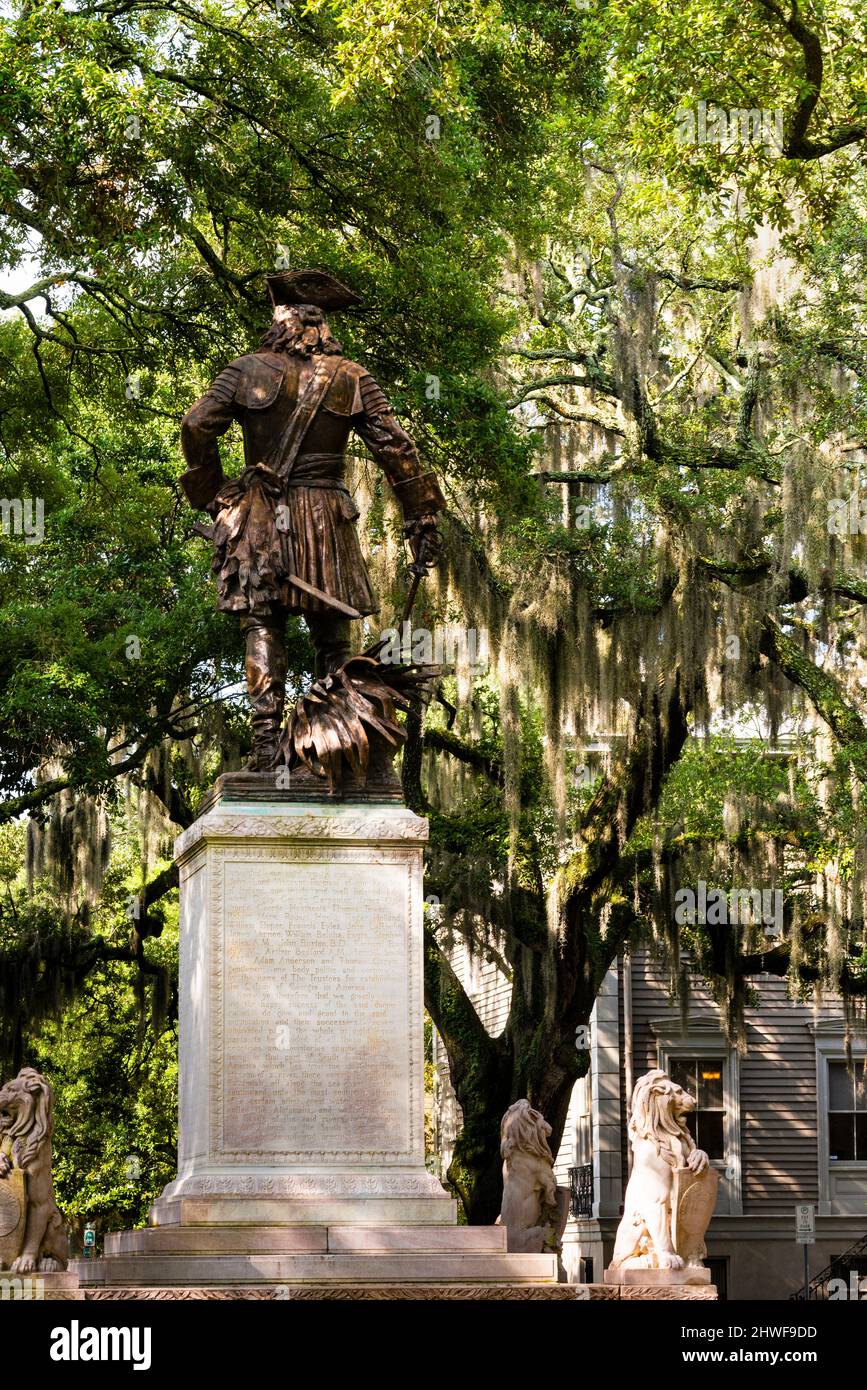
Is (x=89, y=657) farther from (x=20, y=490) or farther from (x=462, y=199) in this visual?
(x=462, y=199)

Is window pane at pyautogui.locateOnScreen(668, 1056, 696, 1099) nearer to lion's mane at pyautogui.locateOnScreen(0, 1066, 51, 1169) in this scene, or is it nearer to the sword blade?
the sword blade

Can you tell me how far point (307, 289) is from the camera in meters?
12.6

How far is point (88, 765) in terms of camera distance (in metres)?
18.9

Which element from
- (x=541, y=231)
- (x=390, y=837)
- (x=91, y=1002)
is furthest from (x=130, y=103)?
(x=91, y=1002)

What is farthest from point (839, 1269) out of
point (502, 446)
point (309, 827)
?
point (309, 827)

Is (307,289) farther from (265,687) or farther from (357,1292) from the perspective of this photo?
(357,1292)

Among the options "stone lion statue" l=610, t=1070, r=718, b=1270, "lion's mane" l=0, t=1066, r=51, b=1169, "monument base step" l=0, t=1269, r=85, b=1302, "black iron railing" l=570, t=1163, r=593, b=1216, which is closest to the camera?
"monument base step" l=0, t=1269, r=85, b=1302

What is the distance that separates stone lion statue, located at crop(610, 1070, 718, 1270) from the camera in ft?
36.9

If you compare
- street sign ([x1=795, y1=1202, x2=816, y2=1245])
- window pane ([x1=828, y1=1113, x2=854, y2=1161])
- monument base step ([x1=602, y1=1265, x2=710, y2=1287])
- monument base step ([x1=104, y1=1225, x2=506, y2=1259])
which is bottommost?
street sign ([x1=795, y1=1202, x2=816, y2=1245])

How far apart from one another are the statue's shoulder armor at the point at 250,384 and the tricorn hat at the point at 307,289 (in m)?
0.66

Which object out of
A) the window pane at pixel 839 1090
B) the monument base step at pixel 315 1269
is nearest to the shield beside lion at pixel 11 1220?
the monument base step at pixel 315 1269

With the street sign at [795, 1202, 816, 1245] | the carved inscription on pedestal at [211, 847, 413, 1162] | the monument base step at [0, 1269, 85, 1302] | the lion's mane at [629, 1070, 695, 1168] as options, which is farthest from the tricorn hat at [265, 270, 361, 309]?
the street sign at [795, 1202, 816, 1245]

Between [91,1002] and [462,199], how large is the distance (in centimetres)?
1698

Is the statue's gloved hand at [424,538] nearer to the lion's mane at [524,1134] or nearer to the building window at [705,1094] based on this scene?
the lion's mane at [524,1134]
